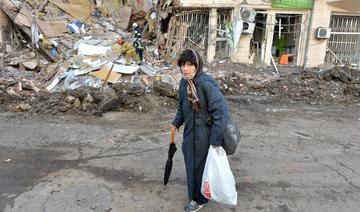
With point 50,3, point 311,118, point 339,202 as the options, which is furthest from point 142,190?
point 50,3

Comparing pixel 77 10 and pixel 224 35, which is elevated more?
pixel 77 10

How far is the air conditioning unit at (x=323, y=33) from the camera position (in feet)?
41.3

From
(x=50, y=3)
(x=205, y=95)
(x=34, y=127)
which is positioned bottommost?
(x=34, y=127)

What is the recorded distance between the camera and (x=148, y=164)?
16.8 feet

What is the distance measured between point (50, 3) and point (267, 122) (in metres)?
12.4

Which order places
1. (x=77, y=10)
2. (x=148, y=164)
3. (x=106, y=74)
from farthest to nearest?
(x=77, y=10) < (x=106, y=74) < (x=148, y=164)

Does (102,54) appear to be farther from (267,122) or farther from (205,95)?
(205,95)

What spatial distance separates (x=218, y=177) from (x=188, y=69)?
1120 millimetres

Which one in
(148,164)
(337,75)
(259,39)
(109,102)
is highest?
(259,39)

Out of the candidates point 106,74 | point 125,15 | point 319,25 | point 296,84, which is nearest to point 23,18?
point 106,74

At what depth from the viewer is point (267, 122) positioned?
301 inches

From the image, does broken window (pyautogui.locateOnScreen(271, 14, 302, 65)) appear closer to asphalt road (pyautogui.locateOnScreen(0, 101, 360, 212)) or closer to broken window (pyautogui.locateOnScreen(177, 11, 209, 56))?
broken window (pyautogui.locateOnScreen(177, 11, 209, 56))

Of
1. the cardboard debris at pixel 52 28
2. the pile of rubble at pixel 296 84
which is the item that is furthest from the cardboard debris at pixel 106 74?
the cardboard debris at pixel 52 28

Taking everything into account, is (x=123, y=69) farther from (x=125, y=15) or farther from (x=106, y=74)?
(x=125, y=15)
